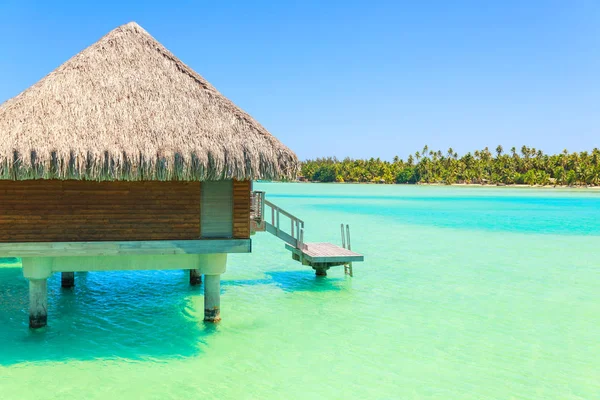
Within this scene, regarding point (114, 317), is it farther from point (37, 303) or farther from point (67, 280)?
point (67, 280)

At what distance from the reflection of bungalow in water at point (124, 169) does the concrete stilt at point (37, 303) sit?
17 millimetres

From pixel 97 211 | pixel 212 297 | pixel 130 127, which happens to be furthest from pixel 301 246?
pixel 130 127

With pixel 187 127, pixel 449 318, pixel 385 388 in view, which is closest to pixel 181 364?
pixel 385 388

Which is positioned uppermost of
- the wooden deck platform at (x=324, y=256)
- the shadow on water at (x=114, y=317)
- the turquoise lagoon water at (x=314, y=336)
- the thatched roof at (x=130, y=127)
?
the thatched roof at (x=130, y=127)

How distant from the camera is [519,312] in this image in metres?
11.1

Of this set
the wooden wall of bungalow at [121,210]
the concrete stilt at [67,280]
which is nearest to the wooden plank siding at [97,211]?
the wooden wall of bungalow at [121,210]

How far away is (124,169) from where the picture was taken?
7508 millimetres

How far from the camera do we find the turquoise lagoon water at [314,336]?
7078 millimetres

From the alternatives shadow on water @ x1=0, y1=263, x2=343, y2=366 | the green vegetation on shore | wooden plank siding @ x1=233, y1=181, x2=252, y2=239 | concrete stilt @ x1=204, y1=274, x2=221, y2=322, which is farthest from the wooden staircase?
the green vegetation on shore

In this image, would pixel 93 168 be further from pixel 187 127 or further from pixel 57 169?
pixel 187 127

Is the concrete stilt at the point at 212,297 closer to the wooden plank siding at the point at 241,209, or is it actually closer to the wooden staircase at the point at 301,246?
the wooden plank siding at the point at 241,209

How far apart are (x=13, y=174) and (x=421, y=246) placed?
17303mm

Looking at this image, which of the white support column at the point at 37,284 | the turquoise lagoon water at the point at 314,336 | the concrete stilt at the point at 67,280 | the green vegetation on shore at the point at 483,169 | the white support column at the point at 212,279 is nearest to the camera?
the turquoise lagoon water at the point at 314,336

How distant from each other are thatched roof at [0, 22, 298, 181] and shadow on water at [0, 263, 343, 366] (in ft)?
9.27
